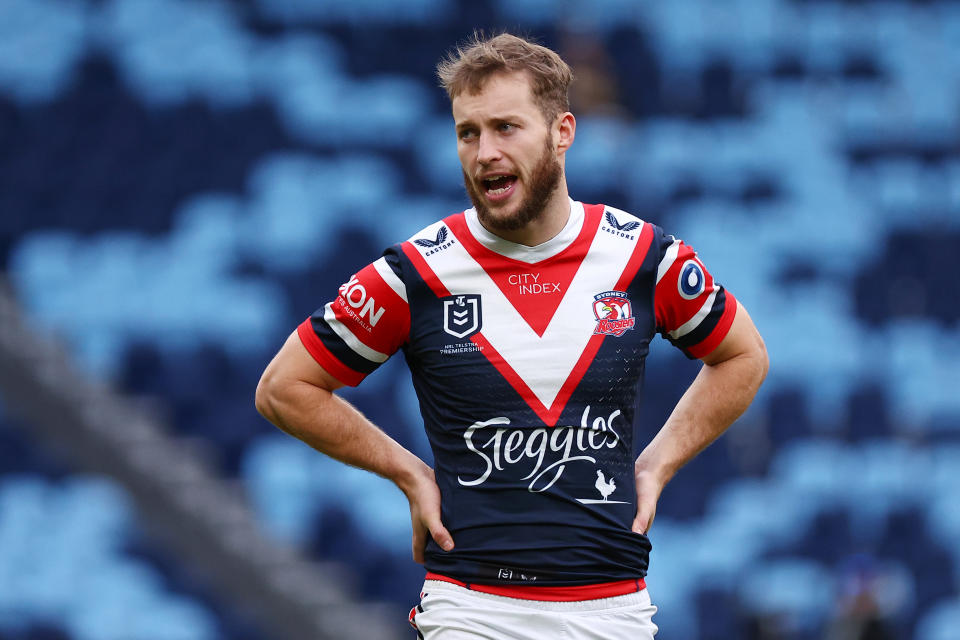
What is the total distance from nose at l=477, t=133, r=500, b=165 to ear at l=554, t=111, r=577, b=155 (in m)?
0.19

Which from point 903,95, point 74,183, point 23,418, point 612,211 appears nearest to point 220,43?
point 74,183

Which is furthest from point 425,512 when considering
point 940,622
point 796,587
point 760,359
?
point 940,622

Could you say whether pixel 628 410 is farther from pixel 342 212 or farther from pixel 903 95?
pixel 903 95

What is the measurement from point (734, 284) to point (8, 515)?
5861 mm

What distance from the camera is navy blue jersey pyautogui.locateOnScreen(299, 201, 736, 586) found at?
122 inches

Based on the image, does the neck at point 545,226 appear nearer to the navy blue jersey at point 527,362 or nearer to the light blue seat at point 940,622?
the navy blue jersey at point 527,362

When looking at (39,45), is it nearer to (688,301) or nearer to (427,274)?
(427,274)

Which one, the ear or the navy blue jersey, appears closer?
the navy blue jersey

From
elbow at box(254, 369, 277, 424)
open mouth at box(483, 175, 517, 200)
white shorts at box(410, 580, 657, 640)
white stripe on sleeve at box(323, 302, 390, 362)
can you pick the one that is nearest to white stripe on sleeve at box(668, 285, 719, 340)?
open mouth at box(483, 175, 517, 200)

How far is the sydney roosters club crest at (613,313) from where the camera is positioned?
321 centimetres

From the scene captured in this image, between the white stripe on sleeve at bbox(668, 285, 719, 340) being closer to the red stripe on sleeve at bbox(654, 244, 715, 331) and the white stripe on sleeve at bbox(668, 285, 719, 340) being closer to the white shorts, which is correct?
the red stripe on sleeve at bbox(654, 244, 715, 331)

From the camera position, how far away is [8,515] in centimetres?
876

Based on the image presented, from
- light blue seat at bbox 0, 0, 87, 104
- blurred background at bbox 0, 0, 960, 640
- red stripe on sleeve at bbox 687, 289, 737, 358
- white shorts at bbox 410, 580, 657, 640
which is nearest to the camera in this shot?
white shorts at bbox 410, 580, 657, 640

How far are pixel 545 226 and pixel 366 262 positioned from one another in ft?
24.1
